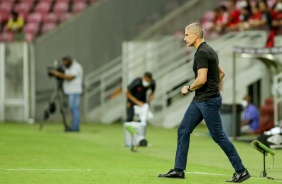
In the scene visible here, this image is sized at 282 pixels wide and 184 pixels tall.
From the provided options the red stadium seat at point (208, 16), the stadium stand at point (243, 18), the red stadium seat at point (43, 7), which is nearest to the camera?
the stadium stand at point (243, 18)

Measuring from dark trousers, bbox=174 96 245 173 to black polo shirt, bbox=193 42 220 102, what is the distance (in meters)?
0.09

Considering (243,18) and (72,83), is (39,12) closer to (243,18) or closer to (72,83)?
(243,18)

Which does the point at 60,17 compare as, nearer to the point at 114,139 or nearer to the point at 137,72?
the point at 137,72

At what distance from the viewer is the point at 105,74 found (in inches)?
1224

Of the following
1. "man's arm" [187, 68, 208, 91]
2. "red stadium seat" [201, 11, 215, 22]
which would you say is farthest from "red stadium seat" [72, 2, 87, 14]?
"man's arm" [187, 68, 208, 91]

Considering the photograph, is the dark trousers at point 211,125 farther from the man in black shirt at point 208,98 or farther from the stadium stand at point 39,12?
the stadium stand at point 39,12

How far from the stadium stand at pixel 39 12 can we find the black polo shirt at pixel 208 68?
20782mm

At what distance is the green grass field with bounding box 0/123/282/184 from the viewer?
13516mm

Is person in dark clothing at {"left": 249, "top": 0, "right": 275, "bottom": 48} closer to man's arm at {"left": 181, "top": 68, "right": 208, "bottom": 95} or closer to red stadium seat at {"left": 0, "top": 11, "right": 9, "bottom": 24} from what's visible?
red stadium seat at {"left": 0, "top": 11, "right": 9, "bottom": 24}

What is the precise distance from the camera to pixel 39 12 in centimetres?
3528

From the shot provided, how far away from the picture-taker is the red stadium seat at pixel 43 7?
35.2 meters

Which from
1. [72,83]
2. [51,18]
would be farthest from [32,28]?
[72,83]

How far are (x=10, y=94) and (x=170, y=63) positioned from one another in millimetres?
5343

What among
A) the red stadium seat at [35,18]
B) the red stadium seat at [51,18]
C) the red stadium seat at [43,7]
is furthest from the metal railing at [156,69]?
the red stadium seat at [43,7]
